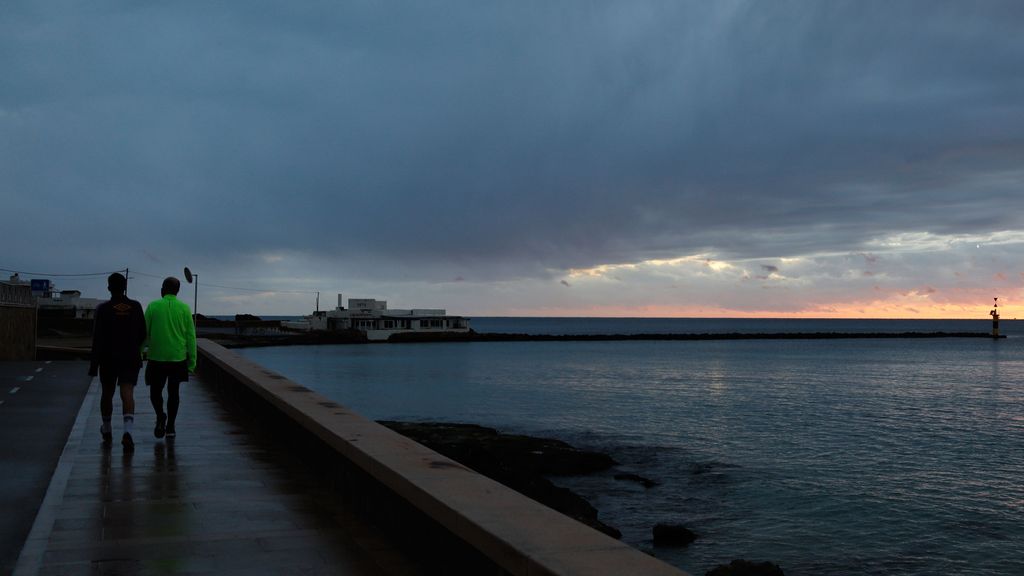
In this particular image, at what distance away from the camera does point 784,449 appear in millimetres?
28797

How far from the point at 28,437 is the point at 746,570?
9.82 metres

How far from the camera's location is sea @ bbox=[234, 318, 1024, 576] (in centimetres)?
1702

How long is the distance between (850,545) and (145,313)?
46.0 ft

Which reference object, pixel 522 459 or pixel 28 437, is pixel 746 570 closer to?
pixel 28 437

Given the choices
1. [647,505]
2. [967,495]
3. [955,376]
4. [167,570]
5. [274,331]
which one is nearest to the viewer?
[167,570]

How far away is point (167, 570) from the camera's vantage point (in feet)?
15.2

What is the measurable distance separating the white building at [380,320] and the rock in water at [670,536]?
111m

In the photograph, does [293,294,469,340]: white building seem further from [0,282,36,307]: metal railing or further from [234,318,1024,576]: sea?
[0,282,36,307]: metal railing

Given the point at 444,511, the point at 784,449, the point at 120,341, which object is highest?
the point at 120,341

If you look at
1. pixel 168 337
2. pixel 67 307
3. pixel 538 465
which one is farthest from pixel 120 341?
pixel 67 307

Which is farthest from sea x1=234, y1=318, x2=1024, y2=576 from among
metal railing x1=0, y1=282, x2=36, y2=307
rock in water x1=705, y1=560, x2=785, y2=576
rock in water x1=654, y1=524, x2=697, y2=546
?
metal railing x1=0, y1=282, x2=36, y2=307

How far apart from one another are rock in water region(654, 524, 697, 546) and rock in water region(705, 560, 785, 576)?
333 centimetres

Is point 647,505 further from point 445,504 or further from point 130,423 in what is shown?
point 445,504

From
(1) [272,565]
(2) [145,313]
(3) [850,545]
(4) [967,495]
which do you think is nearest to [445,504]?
(1) [272,565]
